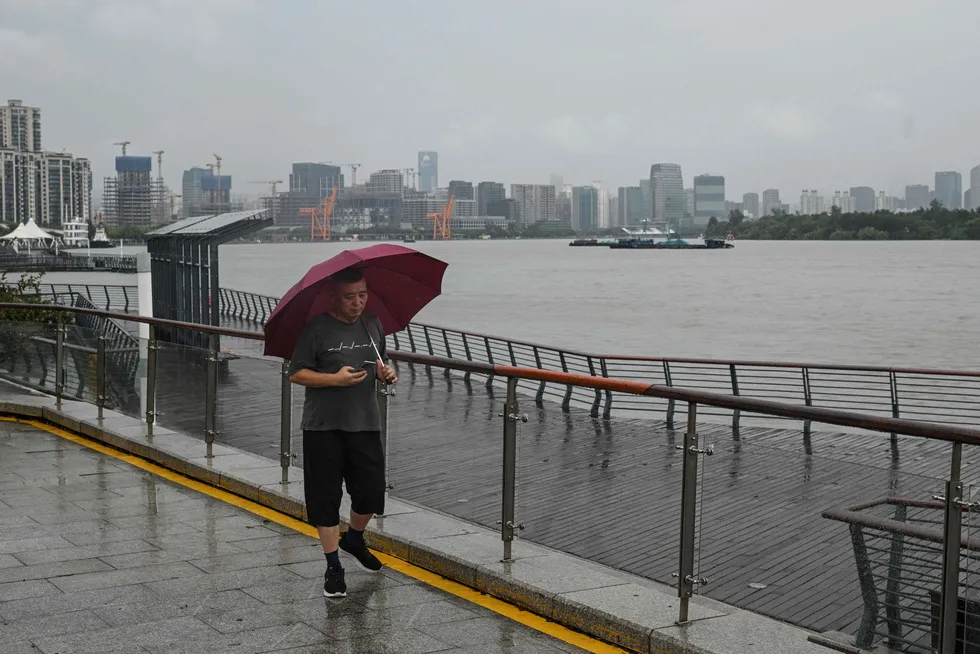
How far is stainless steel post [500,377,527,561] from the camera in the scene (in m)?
6.65

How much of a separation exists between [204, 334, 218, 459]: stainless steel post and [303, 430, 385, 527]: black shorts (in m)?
3.47

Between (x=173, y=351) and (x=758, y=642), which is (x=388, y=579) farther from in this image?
(x=173, y=351)

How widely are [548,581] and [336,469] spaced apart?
4.15ft

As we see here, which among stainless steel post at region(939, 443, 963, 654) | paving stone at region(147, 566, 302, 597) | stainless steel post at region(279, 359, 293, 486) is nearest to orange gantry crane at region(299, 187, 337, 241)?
stainless steel post at region(279, 359, 293, 486)

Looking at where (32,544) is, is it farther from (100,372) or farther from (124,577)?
(100,372)

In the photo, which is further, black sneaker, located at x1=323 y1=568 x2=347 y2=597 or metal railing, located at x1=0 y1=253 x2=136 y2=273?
metal railing, located at x1=0 y1=253 x2=136 y2=273

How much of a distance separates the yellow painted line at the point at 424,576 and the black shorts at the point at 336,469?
24.4 inches

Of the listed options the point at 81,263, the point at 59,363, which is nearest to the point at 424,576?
the point at 59,363

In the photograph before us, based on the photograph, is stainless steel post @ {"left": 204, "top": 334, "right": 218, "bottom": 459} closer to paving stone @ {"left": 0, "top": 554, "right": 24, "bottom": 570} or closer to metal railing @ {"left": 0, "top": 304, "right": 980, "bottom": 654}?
metal railing @ {"left": 0, "top": 304, "right": 980, "bottom": 654}

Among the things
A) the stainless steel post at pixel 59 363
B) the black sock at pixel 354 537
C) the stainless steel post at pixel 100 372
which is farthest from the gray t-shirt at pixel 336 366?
the stainless steel post at pixel 59 363

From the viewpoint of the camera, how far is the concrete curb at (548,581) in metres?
5.22

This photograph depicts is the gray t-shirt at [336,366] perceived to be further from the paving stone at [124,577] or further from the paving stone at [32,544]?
the paving stone at [32,544]

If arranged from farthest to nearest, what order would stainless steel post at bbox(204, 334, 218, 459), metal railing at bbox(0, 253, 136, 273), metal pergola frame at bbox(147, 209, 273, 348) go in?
metal railing at bbox(0, 253, 136, 273) < metal pergola frame at bbox(147, 209, 273, 348) < stainless steel post at bbox(204, 334, 218, 459)

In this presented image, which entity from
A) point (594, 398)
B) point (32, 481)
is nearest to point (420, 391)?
point (594, 398)
